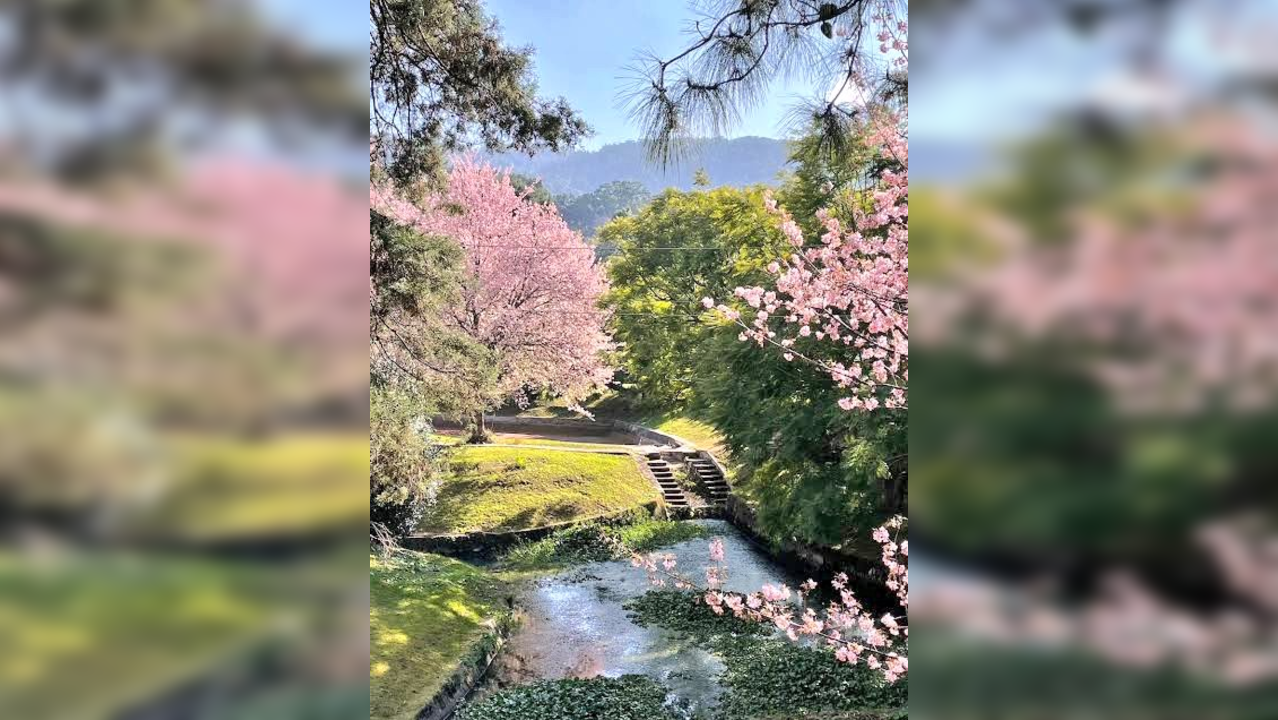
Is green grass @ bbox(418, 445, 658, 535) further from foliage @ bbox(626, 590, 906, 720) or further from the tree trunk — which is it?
foliage @ bbox(626, 590, 906, 720)

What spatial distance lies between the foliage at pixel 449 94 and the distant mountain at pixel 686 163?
0.83 feet

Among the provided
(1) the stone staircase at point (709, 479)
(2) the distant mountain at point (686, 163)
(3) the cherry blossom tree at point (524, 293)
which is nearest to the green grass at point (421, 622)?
(2) the distant mountain at point (686, 163)

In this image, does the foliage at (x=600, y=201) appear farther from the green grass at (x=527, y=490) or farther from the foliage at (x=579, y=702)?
the foliage at (x=579, y=702)

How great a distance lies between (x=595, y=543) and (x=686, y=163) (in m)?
8.45

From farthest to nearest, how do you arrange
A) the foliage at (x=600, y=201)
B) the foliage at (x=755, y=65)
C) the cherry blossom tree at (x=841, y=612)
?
1. the foliage at (x=600, y=201)
2. the cherry blossom tree at (x=841, y=612)
3. the foliage at (x=755, y=65)

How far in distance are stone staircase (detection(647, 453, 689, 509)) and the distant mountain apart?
15.4 feet

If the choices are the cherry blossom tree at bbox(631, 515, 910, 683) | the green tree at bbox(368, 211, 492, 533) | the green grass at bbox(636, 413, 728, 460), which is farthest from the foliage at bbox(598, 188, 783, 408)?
the cherry blossom tree at bbox(631, 515, 910, 683)

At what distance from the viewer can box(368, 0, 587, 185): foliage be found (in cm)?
289
